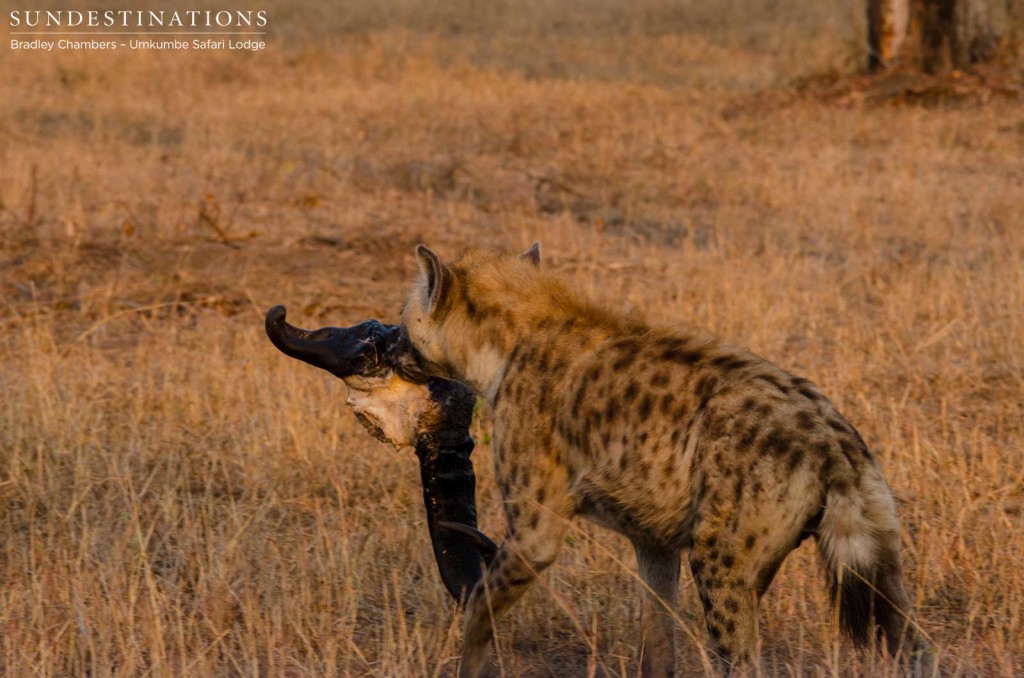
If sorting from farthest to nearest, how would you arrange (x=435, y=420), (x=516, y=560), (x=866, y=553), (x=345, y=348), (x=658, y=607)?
1. (x=435, y=420)
2. (x=345, y=348)
3. (x=658, y=607)
4. (x=516, y=560)
5. (x=866, y=553)

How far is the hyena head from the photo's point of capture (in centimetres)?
426

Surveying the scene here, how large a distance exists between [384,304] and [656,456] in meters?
5.01

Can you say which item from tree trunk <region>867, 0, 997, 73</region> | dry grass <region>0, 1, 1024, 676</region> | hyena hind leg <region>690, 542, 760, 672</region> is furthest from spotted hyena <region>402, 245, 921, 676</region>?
tree trunk <region>867, 0, 997, 73</region>

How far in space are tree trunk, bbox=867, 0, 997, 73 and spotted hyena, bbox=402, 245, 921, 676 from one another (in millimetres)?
12257

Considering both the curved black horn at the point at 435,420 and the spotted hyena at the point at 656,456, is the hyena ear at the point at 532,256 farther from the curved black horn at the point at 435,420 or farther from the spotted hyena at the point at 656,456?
the curved black horn at the point at 435,420

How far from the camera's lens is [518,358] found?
4172 mm

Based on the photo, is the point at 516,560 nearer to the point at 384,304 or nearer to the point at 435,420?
the point at 435,420

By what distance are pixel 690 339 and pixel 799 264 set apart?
5.40 metres

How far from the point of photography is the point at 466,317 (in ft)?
14.2

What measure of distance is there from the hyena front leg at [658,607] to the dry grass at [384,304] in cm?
20

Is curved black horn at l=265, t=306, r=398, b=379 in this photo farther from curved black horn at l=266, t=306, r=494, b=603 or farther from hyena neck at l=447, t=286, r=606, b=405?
hyena neck at l=447, t=286, r=606, b=405

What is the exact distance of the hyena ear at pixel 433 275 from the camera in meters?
4.19

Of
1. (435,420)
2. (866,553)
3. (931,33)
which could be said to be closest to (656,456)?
(866,553)

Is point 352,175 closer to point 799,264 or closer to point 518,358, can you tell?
point 799,264
